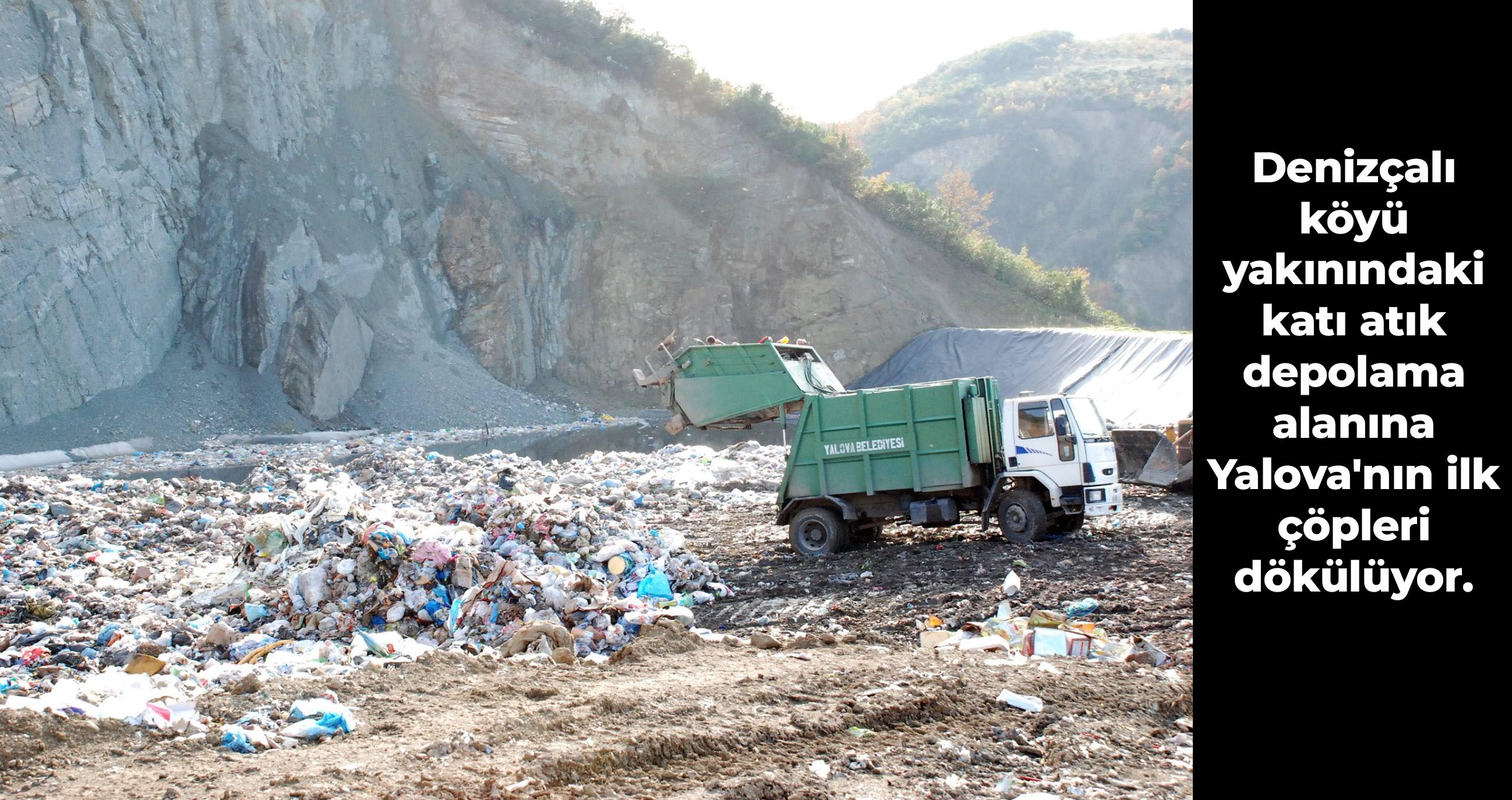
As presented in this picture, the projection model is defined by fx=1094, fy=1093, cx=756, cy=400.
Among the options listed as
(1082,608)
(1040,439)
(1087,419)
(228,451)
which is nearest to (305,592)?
(1082,608)

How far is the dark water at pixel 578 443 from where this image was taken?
21980 millimetres

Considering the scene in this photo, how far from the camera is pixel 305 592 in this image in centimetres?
817

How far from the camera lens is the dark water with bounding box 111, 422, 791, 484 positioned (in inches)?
865

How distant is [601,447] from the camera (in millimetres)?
25375

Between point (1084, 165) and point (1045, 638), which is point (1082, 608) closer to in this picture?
point (1045, 638)

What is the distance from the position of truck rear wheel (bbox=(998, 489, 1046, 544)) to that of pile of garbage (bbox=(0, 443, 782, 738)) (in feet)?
9.01

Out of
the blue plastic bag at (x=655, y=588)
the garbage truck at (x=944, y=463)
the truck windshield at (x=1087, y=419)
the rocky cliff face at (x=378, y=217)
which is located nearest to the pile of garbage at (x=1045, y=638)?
the blue plastic bag at (x=655, y=588)

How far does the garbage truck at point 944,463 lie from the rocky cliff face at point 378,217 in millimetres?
22397

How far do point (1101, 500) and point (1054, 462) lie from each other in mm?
555

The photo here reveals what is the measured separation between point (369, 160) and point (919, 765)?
35972 mm

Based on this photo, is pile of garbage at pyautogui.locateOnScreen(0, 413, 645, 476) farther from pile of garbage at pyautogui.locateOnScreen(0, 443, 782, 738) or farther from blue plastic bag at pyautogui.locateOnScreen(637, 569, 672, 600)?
blue plastic bag at pyautogui.locateOnScreen(637, 569, 672, 600)

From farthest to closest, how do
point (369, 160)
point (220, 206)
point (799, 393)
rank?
point (369, 160) < point (220, 206) < point (799, 393)
